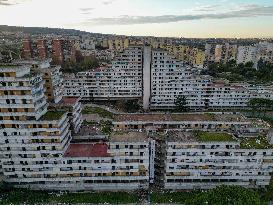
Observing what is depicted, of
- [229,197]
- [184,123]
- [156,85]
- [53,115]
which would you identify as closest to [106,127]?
[184,123]

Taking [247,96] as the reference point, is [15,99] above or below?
above

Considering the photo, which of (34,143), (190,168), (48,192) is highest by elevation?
(34,143)

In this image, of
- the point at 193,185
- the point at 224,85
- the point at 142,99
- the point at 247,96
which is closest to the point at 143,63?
the point at 142,99

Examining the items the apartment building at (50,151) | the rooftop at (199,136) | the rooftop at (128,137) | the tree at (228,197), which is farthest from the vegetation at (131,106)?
the tree at (228,197)

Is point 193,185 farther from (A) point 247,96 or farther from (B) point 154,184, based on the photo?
(A) point 247,96

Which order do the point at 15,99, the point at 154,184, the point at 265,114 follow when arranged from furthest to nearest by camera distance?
the point at 265,114
the point at 154,184
the point at 15,99

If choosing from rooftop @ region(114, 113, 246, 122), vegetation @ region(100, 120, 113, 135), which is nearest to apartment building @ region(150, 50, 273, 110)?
vegetation @ region(100, 120, 113, 135)
